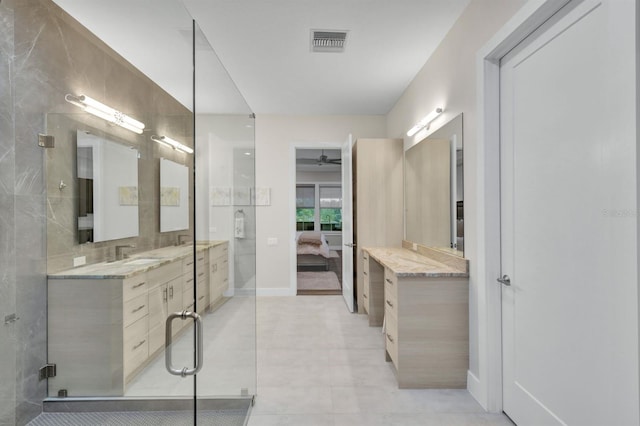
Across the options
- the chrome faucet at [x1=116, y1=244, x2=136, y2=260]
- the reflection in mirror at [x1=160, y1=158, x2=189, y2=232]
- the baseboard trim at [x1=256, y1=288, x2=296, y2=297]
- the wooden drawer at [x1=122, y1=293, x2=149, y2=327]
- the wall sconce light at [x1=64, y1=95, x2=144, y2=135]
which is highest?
the wall sconce light at [x1=64, y1=95, x2=144, y2=135]

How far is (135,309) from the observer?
945mm

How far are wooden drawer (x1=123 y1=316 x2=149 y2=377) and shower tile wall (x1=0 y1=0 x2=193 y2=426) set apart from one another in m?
0.18

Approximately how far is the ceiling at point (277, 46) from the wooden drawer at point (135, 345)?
718mm

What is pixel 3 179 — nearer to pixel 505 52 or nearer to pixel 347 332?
pixel 505 52

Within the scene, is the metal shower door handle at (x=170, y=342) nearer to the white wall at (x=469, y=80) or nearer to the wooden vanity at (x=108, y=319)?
the wooden vanity at (x=108, y=319)

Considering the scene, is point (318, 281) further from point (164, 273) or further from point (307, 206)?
point (164, 273)

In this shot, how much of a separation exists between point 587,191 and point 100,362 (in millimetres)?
1841

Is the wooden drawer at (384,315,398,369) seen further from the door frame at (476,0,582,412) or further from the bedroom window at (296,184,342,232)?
the bedroom window at (296,184,342,232)

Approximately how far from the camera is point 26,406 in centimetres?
76

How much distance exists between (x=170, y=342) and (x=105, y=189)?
53 centimetres

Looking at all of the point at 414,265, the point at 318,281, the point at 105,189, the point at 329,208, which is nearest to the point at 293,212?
the point at 318,281

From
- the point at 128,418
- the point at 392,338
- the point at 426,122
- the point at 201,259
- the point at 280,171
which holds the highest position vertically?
the point at 426,122

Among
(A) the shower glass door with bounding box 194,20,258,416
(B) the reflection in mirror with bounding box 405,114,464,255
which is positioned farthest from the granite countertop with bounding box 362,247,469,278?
(A) the shower glass door with bounding box 194,20,258,416

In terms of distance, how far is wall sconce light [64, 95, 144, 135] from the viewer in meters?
0.78
